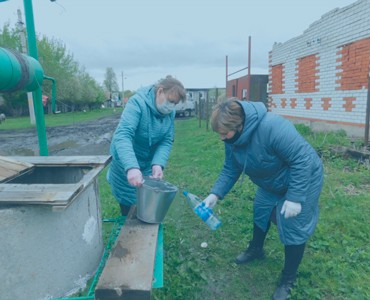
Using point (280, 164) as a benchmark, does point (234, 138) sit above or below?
above

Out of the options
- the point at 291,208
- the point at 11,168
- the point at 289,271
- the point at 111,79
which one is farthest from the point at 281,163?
the point at 111,79

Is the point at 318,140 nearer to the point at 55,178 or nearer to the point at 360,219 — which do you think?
the point at 360,219

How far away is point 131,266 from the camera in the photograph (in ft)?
6.68

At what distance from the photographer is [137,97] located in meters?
2.61

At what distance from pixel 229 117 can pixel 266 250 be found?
1679 millimetres

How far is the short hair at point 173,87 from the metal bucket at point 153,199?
0.73m

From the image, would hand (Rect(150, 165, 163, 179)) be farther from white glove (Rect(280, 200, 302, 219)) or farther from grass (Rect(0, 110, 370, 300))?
white glove (Rect(280, 200, 302, 219))

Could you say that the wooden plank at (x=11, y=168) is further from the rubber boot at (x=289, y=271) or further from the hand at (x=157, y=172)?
the rubber boot at (x=289, y=271)

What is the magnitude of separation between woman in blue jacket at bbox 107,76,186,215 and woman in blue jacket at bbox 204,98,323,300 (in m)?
0.50

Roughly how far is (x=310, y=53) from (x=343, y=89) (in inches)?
87.9

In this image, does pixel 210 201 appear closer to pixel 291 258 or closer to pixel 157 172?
pixel 157 172

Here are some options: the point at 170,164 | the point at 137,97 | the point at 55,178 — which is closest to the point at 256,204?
the point at 137,97

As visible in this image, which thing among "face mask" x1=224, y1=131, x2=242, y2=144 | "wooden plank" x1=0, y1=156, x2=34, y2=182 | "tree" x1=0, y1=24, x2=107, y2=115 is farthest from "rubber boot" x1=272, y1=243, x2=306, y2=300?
"tree" x1=0, y1=24, x2=107, y2=115

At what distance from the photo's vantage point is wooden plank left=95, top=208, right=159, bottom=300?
5.85 feet
